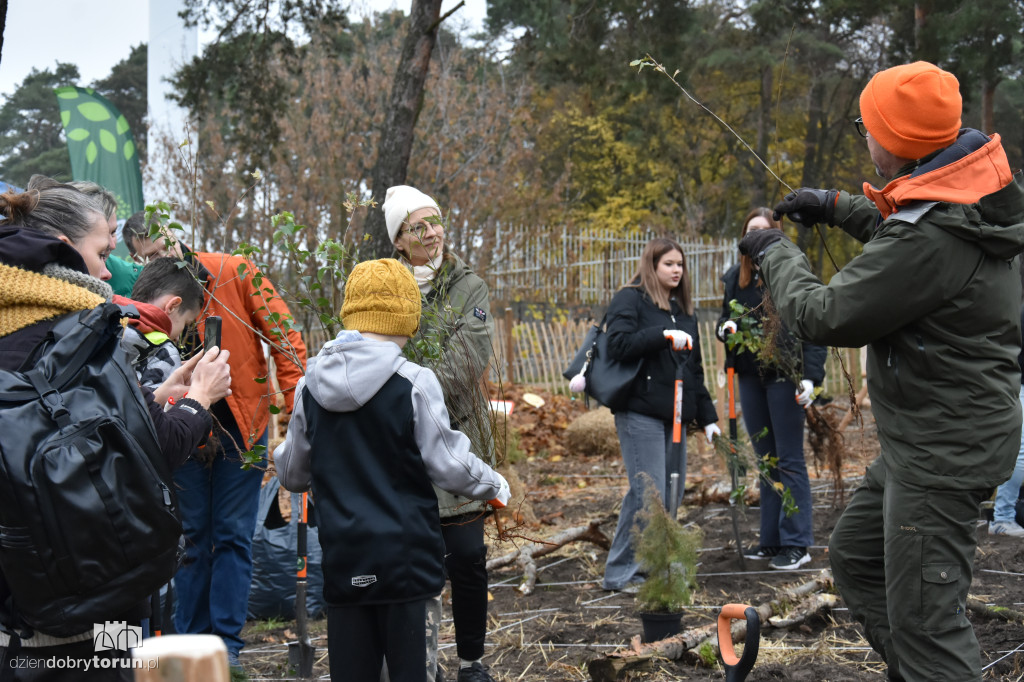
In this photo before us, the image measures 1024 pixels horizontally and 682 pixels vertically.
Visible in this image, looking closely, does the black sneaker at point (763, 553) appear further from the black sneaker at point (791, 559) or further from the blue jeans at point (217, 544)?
the blue jeans at point (217, 544)

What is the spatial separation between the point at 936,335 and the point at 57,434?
233cm

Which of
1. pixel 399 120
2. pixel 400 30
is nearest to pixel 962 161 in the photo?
pixel 399 120

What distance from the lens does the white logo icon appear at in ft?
7.13

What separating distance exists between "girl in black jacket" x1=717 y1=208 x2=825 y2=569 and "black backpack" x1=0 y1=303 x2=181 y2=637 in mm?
4147

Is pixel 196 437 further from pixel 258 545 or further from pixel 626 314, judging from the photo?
pixel 626 314

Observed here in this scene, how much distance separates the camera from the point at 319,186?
55.4 ft

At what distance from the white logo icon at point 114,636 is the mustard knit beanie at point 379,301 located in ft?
3.65

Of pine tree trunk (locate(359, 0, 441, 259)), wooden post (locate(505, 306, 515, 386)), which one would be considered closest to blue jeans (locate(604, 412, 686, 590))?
pine tree trunk (locate(359, 0, 441, 259))

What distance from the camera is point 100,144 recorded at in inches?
413

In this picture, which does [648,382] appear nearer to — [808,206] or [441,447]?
[808,206]

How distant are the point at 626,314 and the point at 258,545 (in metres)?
2.49

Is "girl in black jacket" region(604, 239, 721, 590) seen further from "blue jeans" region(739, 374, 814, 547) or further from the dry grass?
the dry grass

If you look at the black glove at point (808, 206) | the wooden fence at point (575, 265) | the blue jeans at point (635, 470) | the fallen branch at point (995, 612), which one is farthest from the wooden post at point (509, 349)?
the black glove at point (808, 206)

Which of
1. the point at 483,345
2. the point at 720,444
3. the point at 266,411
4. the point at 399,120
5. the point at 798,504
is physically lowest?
the point at 798,504
